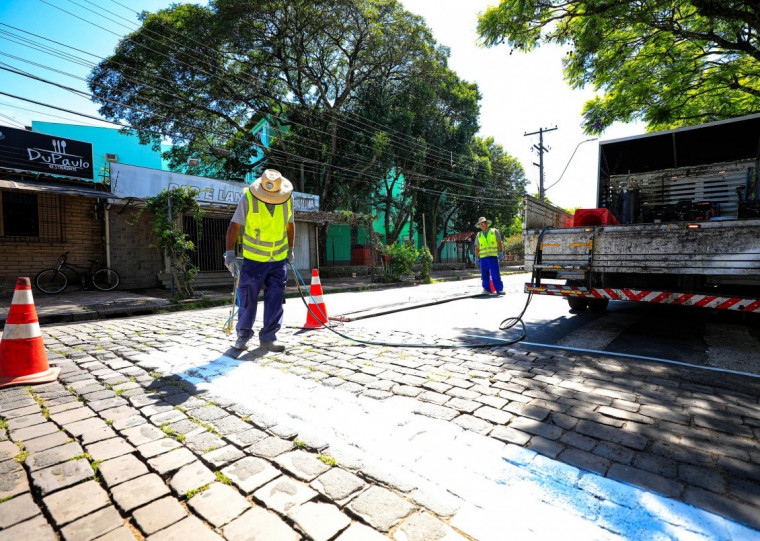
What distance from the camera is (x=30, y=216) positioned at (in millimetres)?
11039

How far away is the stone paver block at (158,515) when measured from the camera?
1.50 meters

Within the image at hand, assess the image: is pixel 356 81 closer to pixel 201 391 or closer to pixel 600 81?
pixel 600 81

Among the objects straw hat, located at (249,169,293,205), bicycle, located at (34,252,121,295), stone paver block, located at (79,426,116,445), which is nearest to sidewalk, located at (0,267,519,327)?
bicycle, located at (34,252,121,295)

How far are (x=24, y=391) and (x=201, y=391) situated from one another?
144cm

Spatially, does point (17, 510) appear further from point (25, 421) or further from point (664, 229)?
point (664, 229)

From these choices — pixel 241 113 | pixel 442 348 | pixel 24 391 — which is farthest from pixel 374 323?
pixel 241 113

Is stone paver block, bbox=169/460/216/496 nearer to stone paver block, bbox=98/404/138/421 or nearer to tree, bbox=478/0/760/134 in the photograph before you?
stone paver block, bbox=98/404/138/421

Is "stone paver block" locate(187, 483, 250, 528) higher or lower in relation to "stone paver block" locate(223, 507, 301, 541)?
higher

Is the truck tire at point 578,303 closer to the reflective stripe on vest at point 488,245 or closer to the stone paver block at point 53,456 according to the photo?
the reflective stripe on vest at point 488,245

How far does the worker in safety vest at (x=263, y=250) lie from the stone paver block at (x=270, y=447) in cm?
213

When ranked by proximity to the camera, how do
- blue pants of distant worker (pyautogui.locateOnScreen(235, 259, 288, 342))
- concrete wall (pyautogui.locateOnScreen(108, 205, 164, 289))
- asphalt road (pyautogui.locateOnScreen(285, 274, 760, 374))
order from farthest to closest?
concrete wall (pyautogui.locateOnScreen(108, 205, 164, 289)) < blue pants of distant worker (pyautogui.locateOnScreen(235, 259, 288, 342)) < asphalt road (pyautogui.locateOnScreen(285, 274, 760, 374))

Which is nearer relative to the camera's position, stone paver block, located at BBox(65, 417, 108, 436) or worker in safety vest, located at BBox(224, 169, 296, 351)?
stone paver block, located at BBox(65, 417, 108, 436)

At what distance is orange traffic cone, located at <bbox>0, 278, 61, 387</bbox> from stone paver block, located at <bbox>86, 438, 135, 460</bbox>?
5.34 ft

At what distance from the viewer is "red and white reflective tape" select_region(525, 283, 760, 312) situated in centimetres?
413
